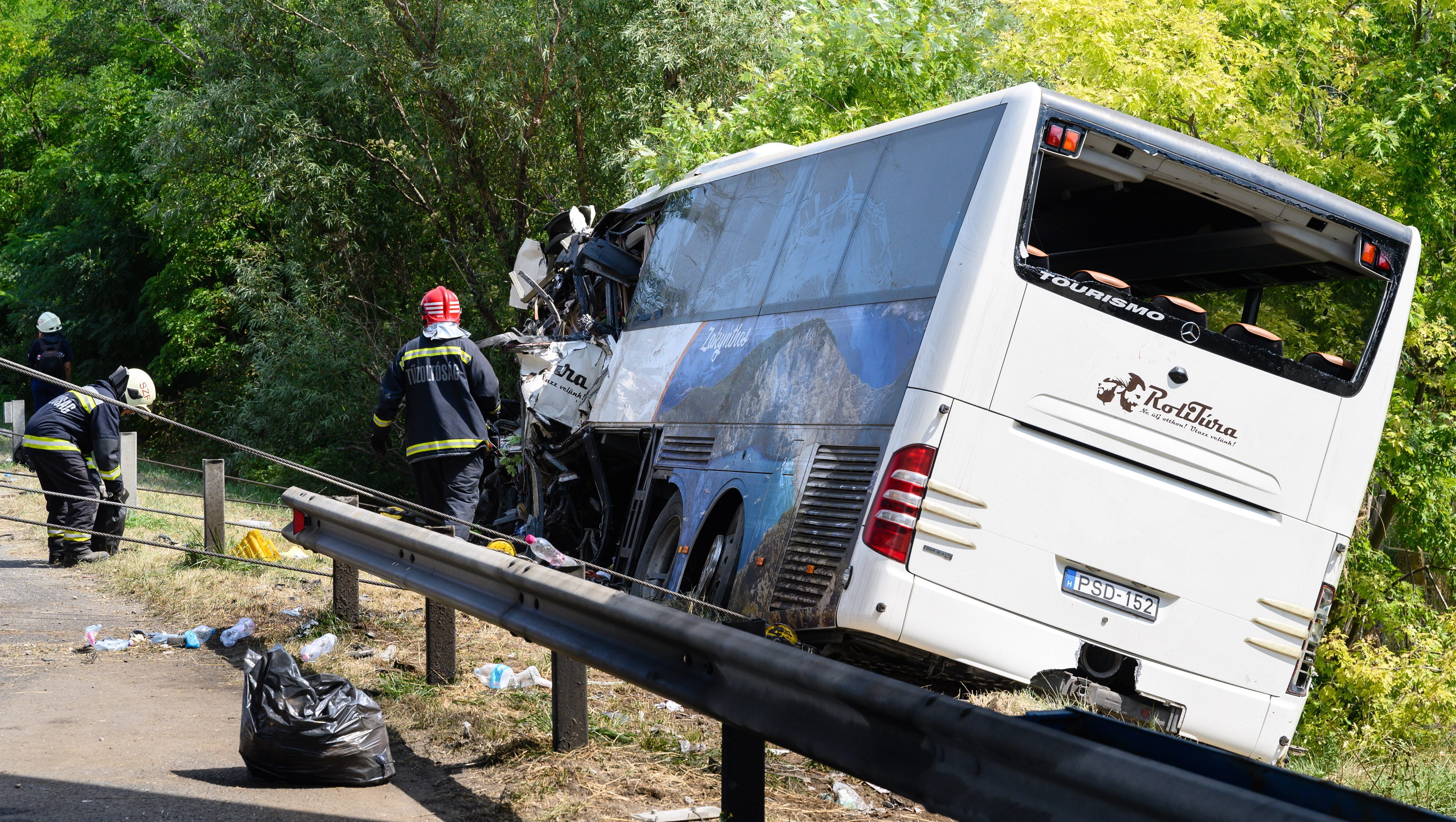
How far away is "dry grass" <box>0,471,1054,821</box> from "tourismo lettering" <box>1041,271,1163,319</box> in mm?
1984

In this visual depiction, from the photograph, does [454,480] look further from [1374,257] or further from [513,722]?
[1374,257]

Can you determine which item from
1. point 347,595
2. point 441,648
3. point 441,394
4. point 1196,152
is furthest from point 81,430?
point 1196,152

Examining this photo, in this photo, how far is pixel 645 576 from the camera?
7.80m

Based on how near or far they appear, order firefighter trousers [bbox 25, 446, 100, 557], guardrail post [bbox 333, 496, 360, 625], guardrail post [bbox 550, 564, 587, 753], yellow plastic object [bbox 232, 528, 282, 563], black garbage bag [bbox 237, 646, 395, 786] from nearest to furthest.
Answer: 1. black garbage bag [bbox 237, 646, 395, 786]
2. guardrail post [bbox 550, 564, 587, 753]
3. guardrail post [bbox 333, 496, 360, 625]
4. yellow plastic object [bbox 232, 528, 282, 563]
5. firefighter trousers [bbox 25, 446, 100, 557]

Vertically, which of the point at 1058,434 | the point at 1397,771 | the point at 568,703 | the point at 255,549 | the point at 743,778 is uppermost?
the point at 1058,434

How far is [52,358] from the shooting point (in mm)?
16141

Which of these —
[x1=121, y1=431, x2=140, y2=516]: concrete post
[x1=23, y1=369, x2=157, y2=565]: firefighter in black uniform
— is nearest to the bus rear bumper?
[x1=23, y1=369, x2=157, y2=565]: firefighter in black uniform

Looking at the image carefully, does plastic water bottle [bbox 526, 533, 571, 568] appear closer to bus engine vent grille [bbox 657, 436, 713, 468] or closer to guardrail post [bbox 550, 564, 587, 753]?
bus engine vent grille [bbox 657, 436, 713, 468]

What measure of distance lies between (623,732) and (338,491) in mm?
18611

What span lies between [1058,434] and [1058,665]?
1004mm

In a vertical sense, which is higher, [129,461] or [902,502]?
[902,502]

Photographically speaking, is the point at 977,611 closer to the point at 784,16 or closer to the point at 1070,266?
the point at 1070,266

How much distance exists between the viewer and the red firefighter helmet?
28.2 ft

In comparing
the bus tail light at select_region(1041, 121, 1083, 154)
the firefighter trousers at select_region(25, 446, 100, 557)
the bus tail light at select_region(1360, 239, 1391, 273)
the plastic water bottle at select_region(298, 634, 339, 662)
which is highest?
the bus tail light at select_region(1360, 239, 1391, 273)
